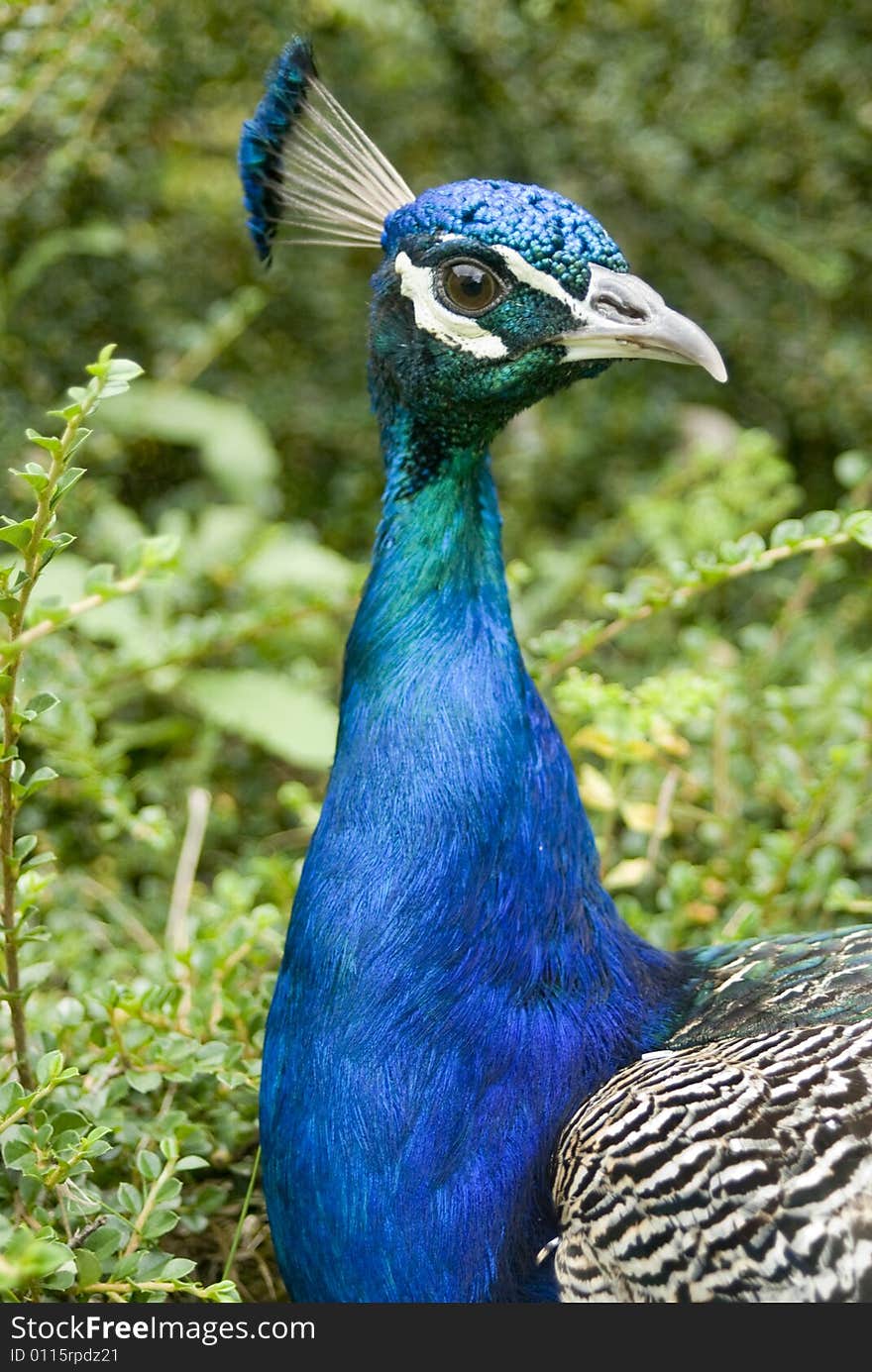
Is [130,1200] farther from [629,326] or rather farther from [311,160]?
[311,160]

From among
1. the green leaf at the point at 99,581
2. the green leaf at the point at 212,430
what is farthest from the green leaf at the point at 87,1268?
the green leaf at the point at 212,430

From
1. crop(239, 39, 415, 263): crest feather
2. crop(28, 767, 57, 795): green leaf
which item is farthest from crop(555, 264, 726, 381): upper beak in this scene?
crop(28, 767, 57, 795): green leaf

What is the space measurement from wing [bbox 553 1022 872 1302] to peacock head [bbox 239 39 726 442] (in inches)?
34.0

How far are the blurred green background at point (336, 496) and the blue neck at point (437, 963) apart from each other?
243 millimetres

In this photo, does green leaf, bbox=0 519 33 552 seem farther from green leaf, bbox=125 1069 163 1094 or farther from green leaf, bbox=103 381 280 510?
green leaf, bbox=103 381 280 510

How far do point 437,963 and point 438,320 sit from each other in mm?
816

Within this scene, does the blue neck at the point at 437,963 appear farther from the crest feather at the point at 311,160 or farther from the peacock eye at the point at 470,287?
the crest feather at the point at 311,160

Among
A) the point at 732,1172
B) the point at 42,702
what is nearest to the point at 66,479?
the point at 42,702

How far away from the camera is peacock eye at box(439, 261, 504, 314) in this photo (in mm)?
1835

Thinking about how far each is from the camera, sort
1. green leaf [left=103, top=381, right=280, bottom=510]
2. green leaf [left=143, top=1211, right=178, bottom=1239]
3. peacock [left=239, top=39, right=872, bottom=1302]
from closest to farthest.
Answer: peacock [left=239, top=39, right=872, bottom=1302]
green leaf [left=143, top=1211, right=178, bottom=1239]
green leaf [left=103, top=381, right=280, bottom=510]

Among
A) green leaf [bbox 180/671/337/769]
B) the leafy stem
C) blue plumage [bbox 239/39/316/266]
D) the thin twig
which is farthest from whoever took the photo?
green leaf [bbox 180/671/337/769]

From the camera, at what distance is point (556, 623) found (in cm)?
411

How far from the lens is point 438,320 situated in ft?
6.14

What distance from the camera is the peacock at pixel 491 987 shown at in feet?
5.53
